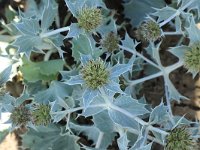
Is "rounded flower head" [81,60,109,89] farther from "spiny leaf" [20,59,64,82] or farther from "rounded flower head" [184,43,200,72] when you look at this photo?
"spiny leaf" [20,59,64,82]

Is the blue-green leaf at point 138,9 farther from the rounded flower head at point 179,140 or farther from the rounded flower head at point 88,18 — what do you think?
the rounded flower head at point 179,140

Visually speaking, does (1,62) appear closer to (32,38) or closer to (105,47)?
(32,38)

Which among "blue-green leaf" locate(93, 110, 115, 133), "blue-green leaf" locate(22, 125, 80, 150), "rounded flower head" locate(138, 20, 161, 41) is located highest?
"rounded flower head" locate(138, 20, 161, 41)

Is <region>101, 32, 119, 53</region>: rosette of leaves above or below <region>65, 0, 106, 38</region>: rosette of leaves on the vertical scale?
below

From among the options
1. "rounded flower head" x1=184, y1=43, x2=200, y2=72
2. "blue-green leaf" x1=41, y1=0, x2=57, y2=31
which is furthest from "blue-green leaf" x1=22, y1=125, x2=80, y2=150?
"rounded flower head" x1=184, y1=43, x2=200, y2=72

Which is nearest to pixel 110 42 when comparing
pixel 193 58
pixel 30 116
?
pixel 193 58

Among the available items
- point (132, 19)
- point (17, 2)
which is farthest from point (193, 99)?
point (17, 2)
